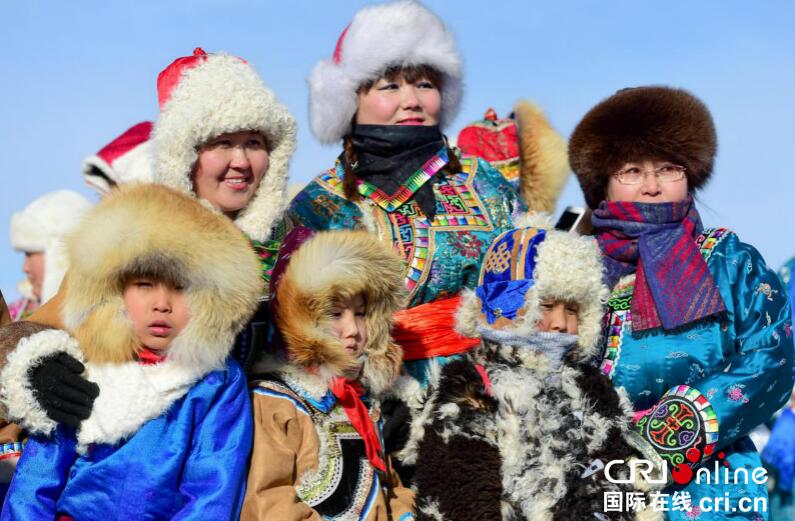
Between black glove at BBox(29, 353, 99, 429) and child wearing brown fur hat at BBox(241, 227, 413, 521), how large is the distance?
533 mm

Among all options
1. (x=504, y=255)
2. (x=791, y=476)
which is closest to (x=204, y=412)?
(x=504, y=255)

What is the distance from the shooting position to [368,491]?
394 cm

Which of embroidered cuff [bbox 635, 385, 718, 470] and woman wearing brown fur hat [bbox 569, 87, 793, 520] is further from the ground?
woman wearing brown fur hat [bbox 569, 87, 793, 520]

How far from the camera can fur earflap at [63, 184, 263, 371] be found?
3734mm

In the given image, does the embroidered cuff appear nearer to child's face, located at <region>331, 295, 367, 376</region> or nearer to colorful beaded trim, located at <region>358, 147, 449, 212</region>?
child's face, located at <region>331, 295, 367, 376</region>

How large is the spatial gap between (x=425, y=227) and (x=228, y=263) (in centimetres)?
124

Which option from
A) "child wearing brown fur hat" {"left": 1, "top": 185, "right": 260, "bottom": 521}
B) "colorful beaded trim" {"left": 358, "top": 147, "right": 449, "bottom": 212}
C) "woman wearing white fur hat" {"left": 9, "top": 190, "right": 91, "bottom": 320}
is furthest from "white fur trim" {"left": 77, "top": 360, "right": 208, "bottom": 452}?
"woman wearing white fur hat" {"left": 9, "top": 190, "right": 91, "bottom": 320}

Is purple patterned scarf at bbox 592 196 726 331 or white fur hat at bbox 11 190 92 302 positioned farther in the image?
white fur hat at bbox 11 190 92 302

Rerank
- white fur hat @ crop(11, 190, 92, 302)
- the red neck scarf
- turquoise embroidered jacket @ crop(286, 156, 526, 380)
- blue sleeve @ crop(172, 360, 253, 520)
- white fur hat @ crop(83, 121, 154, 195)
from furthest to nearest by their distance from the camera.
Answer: white fur hat @ crop(11, 190, 92, 302) < white fur hat @ crop(83, 121, 154, 195) < turquoise embroidered jacket @ crop(286, 156, 526, 380) < the red neck scarf < blue sleeve @ crop(172, 360, 253, 520)

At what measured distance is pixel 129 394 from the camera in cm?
371

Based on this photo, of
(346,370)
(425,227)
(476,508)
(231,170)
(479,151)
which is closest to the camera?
(476,508)

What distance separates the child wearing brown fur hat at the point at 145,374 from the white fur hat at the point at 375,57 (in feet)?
4.45

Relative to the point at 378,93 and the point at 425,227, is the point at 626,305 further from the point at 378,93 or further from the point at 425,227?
the point at 378,93

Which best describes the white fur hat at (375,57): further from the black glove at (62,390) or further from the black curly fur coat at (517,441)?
the black glove at (62,390)
